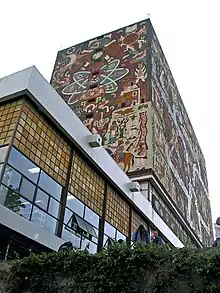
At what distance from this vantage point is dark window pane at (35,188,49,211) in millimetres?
10995

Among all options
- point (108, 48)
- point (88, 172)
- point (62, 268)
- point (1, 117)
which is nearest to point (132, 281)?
point (62, 268)

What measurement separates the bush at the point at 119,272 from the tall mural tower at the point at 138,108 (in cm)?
1984

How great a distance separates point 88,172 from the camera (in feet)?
47.3

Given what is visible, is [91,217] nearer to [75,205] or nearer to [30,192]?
[75,205]

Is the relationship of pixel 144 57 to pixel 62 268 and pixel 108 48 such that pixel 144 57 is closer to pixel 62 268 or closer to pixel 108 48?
pixel 108 48

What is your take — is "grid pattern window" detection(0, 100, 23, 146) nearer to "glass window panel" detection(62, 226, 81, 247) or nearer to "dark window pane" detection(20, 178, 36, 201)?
"dark window pane" detection(20, 178, 36, 201)

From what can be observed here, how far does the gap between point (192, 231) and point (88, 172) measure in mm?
24688

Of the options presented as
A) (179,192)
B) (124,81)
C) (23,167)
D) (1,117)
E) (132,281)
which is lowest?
(132,281)

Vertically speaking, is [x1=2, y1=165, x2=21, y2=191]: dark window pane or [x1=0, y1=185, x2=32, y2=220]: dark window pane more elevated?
[x1=2, y1=165, x2=21, y2=191]: dark window pane

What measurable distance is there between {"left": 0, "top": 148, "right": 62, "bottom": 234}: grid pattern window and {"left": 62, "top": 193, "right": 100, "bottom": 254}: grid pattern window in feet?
2.16

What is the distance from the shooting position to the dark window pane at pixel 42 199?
10995 mm

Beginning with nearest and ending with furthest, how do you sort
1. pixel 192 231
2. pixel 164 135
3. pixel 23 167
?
pixel 23 167 → pixel 164 135 → pixel 192 231

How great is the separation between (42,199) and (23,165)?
1.35 m

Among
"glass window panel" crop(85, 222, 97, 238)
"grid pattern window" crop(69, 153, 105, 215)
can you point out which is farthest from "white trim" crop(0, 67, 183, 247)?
"glass window panel" crop(85, 222, 97, 238)
